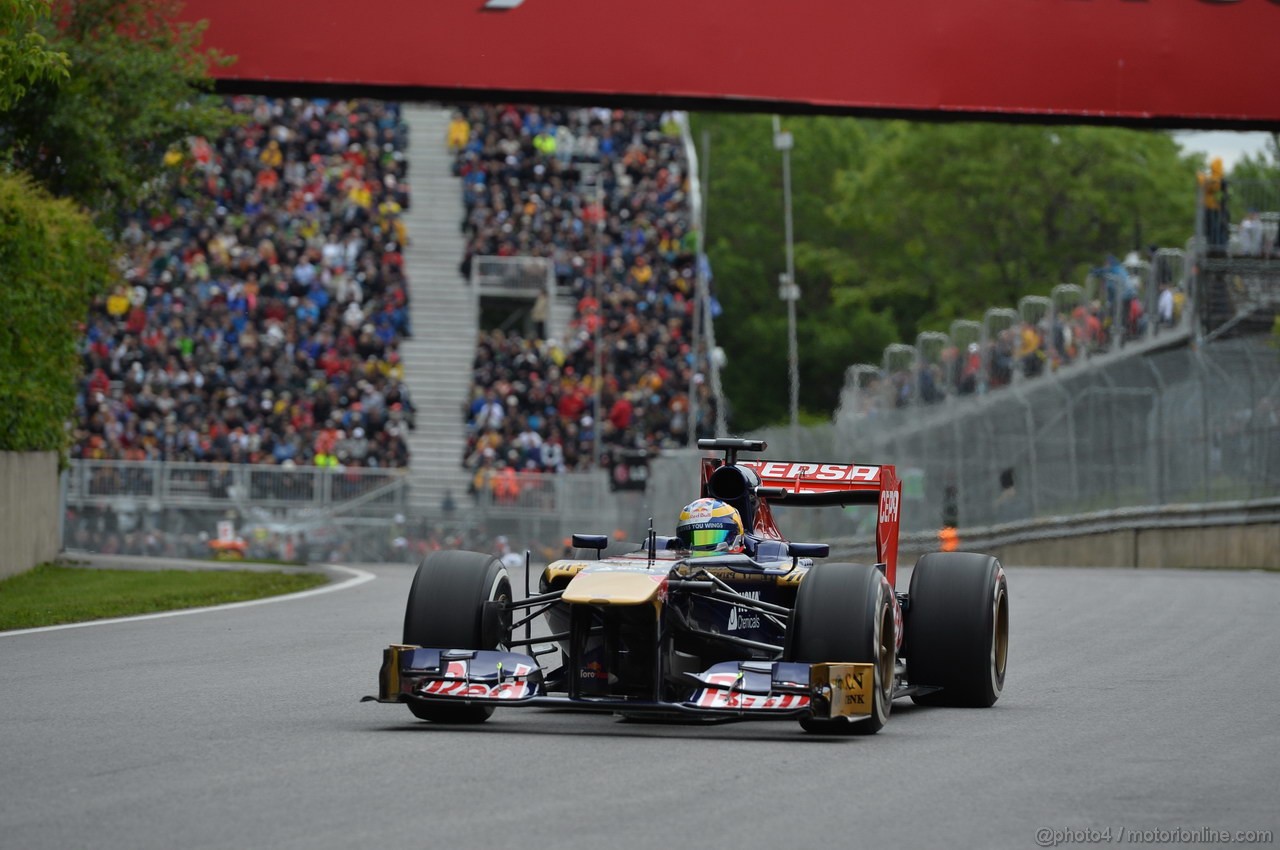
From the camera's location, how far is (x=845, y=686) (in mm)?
9133

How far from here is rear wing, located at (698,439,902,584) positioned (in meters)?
11.7

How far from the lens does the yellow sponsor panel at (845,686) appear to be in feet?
29.7

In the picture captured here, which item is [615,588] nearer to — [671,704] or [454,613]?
[671,704]

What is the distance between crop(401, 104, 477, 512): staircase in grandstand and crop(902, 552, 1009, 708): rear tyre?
945 inches

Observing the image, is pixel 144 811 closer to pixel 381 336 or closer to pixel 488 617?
pixel 488 617

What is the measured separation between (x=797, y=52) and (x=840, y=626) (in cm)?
1616

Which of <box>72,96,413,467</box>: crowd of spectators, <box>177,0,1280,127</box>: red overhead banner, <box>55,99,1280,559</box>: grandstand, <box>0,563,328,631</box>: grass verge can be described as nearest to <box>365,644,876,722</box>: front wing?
<box>0,563,328,631</box>: grass verge

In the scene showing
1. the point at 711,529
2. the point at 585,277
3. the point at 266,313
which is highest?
the point at 585,277

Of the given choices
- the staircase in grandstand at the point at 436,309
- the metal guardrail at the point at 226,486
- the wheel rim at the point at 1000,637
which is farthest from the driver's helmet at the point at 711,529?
the staircase in grandstand at the point at 436,309

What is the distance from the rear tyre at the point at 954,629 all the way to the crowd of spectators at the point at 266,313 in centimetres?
2605

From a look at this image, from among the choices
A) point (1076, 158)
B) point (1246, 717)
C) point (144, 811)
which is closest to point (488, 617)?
point (144, 811)

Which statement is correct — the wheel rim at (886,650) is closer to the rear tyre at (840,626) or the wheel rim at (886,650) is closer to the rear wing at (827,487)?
the rear tyre at (840,626)

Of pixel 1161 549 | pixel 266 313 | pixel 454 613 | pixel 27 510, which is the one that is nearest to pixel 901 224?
pixel 266 313

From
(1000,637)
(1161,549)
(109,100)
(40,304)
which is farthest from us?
(1161,549)
